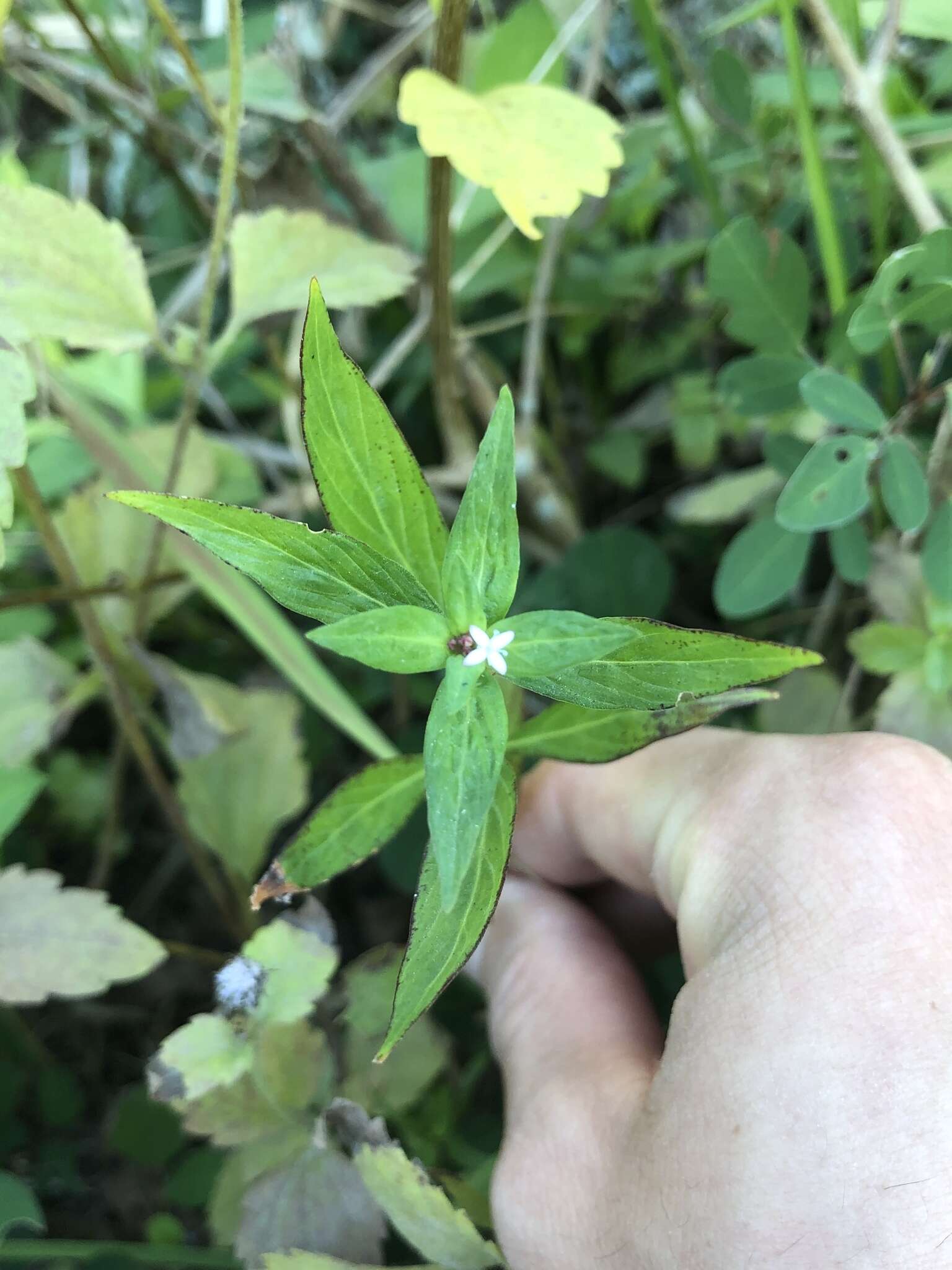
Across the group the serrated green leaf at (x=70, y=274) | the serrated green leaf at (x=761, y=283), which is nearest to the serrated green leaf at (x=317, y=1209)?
the serrated green leaf at (x=70, y=274)

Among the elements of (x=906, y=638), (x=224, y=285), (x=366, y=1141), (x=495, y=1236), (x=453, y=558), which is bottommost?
(x=495, y=1236)

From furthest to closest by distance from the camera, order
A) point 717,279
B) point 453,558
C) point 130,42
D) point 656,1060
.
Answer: point 130,42 → point 717,279 → point 656,1060 → point 453,558

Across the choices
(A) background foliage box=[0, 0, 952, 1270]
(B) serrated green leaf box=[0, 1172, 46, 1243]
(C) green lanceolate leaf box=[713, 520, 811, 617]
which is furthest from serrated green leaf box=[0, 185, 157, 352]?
(B) serrated green leaf box=[0, 1172, 46, 1243]

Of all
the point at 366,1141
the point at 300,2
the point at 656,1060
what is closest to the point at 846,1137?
the point at 656,1060

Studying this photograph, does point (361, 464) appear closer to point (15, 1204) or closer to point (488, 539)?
point (488, 539)

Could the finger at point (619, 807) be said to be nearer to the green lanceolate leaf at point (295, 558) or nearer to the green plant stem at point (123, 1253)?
the green lanceolate leaf at point (295, 558)

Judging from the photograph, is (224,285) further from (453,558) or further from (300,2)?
(453,558)

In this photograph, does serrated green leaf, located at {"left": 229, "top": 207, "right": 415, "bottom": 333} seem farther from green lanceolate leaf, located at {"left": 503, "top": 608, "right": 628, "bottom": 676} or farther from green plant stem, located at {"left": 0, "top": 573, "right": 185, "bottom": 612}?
green lanceolate leaf, located at {"left": 503, "top": 608, "right": 628, "bottom": 676}
